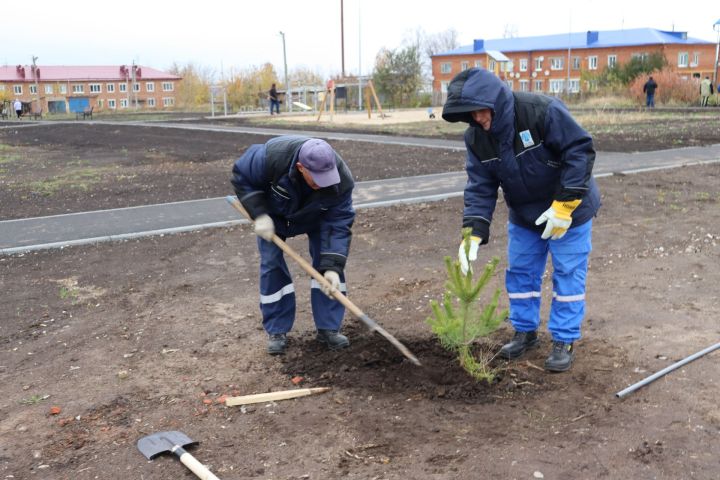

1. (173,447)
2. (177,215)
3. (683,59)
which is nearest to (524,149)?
(173,447)

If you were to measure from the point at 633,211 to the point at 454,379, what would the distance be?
5224 mm

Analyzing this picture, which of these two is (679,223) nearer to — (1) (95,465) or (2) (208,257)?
(2) (208,257)

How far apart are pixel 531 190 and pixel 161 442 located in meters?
2.39

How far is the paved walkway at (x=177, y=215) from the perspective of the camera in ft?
26.4

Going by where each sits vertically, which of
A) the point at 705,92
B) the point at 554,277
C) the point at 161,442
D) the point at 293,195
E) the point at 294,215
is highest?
the point at 705,92

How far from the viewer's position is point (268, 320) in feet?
15.2

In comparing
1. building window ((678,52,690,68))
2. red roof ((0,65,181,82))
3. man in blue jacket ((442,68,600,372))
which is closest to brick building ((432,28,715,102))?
building window ((678,52,690,68))

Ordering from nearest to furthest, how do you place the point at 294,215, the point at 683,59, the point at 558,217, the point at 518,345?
the point at 558,217 < the point at 518,345 < the point at 294,215 < the point at 683,59

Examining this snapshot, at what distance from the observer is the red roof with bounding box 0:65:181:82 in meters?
80.9

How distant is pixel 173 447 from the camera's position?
10.8 ft

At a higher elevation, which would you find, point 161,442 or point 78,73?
point 78,73

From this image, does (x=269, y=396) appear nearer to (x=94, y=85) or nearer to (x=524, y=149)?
(x=524, y=149)

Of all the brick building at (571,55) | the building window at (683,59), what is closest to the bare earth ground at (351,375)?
the brick building at (571,55)

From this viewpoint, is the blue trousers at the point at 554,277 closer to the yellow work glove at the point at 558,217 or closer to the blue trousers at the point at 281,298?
the yellow work glove at the point at 558,217
